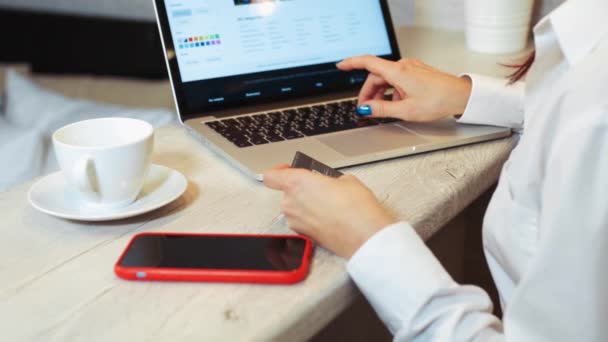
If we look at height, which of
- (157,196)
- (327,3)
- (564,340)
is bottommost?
(564,340)

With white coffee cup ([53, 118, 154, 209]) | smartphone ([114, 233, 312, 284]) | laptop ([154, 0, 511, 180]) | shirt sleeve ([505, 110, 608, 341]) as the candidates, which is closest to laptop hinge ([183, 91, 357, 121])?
laptop ([154, 0, 511, 180])

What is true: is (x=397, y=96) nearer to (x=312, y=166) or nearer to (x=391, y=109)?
(x=391, y=109)

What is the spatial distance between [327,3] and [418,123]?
0.90ft

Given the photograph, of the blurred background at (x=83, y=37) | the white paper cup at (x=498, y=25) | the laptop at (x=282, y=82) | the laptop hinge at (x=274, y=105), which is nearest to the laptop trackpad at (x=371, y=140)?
the laptop at (x=282, y=82)

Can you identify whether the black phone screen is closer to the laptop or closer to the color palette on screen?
the laptop

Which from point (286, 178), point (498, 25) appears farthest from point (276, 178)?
point (498, 25)

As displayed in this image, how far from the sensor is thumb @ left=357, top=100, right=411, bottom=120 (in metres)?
0.84

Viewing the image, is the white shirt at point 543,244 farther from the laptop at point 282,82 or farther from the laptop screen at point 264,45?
the laptop screen at point 264,45

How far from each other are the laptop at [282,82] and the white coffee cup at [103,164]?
13 cm

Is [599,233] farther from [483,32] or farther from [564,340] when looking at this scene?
[483,32]

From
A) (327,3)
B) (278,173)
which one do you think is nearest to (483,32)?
(327,3)

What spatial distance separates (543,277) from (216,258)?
260 millimetres

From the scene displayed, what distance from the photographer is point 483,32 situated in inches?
49.6

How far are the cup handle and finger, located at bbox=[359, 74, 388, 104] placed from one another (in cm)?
41
